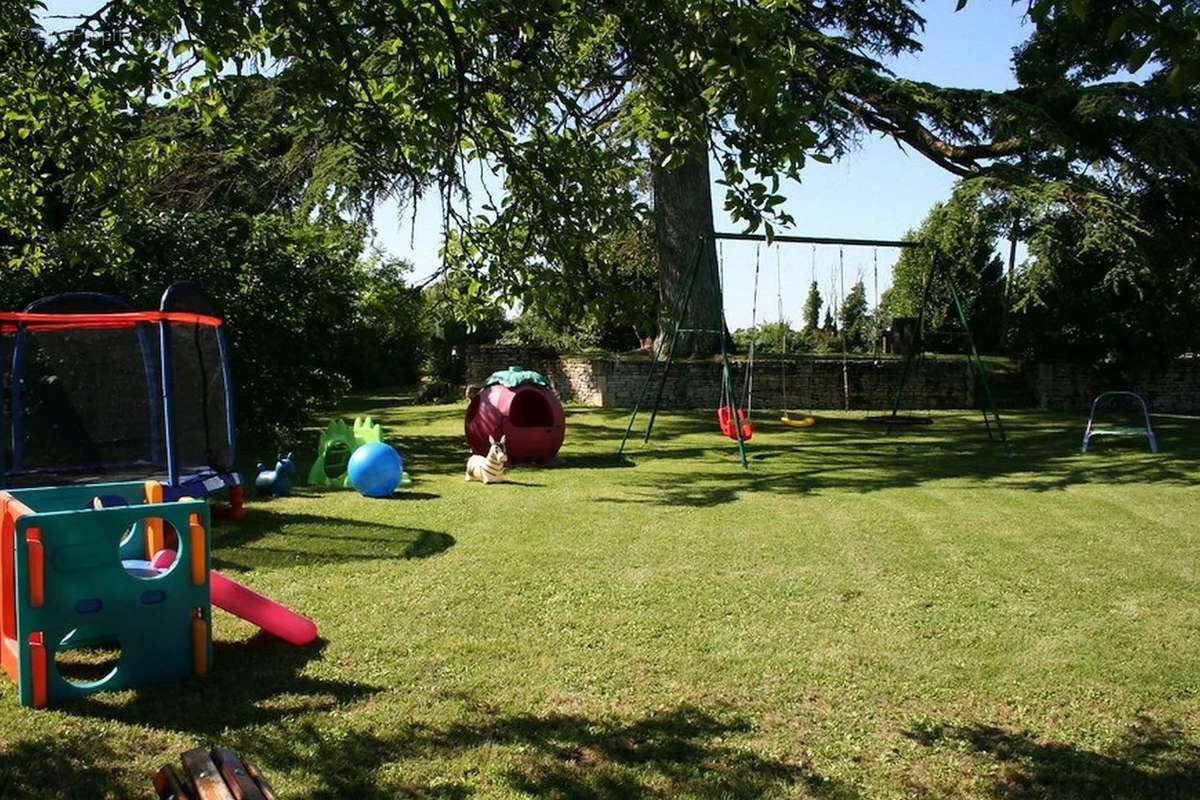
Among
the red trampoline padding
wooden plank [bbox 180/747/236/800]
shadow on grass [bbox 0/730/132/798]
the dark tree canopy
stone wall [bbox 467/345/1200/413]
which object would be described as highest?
the dark tree canopy

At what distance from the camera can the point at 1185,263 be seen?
777 inches

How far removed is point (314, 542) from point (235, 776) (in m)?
4.72

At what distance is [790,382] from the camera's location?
22.6 m

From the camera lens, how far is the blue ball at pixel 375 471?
33.2ft

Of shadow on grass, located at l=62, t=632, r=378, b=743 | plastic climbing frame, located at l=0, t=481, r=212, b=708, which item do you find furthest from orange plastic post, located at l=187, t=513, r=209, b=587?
shadow on grass, located at l=62, t=632, r=378, b=743

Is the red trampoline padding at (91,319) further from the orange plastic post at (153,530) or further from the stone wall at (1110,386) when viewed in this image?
the stone wall at (1110,386)

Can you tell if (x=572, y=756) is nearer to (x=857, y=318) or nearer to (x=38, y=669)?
(x=38, y=669)

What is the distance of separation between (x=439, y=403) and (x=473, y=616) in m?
20.2

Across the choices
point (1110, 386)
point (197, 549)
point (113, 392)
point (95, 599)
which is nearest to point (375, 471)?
point (113, 392)

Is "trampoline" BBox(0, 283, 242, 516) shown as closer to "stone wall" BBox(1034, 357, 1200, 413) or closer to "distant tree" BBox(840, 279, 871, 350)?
"stone wall" BBox(1034, 357, 1200, 413)

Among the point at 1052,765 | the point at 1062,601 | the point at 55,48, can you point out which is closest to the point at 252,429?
the point at 55,48

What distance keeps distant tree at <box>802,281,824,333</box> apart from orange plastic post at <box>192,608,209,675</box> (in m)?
31.7

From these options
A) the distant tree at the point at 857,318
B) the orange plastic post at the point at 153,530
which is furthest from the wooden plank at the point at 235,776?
the distant tree at the point at 857,318

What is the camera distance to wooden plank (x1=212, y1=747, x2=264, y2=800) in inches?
118
